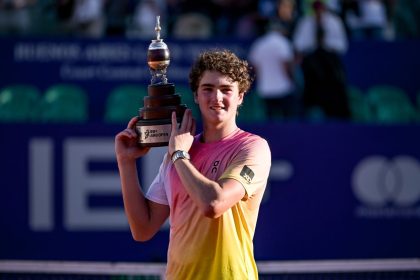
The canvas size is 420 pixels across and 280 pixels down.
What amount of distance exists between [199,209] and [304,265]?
2.44 meters

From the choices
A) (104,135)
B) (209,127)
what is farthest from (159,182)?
(104,135)

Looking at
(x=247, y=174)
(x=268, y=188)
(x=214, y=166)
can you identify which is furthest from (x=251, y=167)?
(x=268, y=188)

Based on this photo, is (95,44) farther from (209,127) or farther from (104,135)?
(209,127)

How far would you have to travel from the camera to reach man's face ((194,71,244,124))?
4152 mm

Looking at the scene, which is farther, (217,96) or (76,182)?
(76,182)

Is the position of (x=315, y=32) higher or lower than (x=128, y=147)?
higher

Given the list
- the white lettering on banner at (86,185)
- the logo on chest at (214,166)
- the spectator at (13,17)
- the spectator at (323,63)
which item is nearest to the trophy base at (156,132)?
the logo on chest at (214,166)

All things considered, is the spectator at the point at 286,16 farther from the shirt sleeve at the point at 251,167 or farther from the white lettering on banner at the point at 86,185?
the shirt sleeve at the point at 251,167

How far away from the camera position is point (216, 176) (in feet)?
13.7

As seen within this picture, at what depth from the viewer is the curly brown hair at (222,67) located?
4180 millimetres

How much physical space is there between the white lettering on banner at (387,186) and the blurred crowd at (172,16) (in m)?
3.04

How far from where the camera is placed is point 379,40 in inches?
522

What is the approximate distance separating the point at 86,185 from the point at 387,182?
10.5ft

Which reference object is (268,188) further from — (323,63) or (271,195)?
(323,63)
